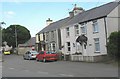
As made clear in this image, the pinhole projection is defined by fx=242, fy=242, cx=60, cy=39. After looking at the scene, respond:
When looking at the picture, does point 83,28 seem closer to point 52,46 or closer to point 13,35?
point 52,46

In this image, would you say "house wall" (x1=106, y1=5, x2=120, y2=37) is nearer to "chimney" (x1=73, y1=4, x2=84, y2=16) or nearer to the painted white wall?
the painted white wall

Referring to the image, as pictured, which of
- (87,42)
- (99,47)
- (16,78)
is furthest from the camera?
(87,42)

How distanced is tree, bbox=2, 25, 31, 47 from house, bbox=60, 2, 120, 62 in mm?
53838

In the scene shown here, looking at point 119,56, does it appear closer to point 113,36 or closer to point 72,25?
point 113,36

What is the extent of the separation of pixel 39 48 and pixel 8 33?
39205 millimetres

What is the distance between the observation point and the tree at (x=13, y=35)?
90.5 metres

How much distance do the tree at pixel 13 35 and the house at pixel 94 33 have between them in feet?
177

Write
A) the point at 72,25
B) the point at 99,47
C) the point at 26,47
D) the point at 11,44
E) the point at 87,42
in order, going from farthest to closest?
the point at 11,44
the point at 26,47
the point at 72,25
the point at 87,42
the point at 99,47

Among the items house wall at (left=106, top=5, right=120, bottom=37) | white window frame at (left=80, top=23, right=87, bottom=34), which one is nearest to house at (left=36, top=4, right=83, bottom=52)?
white window frame at (left=80, top=23, right=87, bottom=34)

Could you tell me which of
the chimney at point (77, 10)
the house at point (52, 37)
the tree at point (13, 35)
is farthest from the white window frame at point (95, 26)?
the tree at point (13, 35)

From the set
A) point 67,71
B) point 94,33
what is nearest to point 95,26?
point 94,33

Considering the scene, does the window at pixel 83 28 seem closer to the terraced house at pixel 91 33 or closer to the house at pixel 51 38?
the terraced house at pixel 91 33

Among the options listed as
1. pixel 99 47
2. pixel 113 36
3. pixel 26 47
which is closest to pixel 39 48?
pixel 26 47

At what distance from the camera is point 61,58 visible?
119 feet
